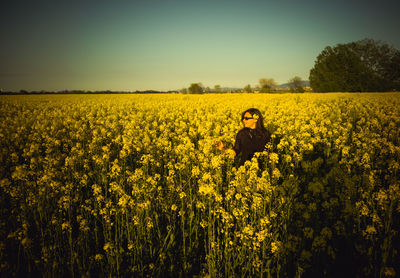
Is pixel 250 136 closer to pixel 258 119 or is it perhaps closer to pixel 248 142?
pixel 248 142

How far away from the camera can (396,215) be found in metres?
3.59

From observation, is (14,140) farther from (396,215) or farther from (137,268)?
(396,215)

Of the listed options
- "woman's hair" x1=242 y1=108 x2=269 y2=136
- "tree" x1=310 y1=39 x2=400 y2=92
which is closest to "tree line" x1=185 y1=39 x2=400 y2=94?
"tree" x1=310 y1=39 x2=400 y2=92

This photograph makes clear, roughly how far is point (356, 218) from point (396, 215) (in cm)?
132

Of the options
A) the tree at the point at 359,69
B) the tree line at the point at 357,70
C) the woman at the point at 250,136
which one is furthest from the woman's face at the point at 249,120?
the tree at the point at 359,69

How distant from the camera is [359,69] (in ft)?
176

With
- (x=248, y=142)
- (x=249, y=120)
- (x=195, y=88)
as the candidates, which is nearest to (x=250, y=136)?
(x=248, y=142)

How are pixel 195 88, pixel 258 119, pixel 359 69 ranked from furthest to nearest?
pixel 195 88, pixel 359 69, pixel 258 119

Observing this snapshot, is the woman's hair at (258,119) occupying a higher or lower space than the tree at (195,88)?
lower

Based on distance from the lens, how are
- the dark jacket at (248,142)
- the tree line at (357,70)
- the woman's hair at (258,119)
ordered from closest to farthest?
the woman's hair at (258,119)
the dark jacket at (248,142)
the tree line at (357,70)

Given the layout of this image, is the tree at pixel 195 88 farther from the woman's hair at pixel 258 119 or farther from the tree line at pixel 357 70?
the woman's hair at pixel 258 119

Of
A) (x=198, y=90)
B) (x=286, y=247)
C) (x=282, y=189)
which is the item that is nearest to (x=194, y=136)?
(x=282, y=189)

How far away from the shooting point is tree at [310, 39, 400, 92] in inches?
2096

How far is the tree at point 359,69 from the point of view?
53250 mm
